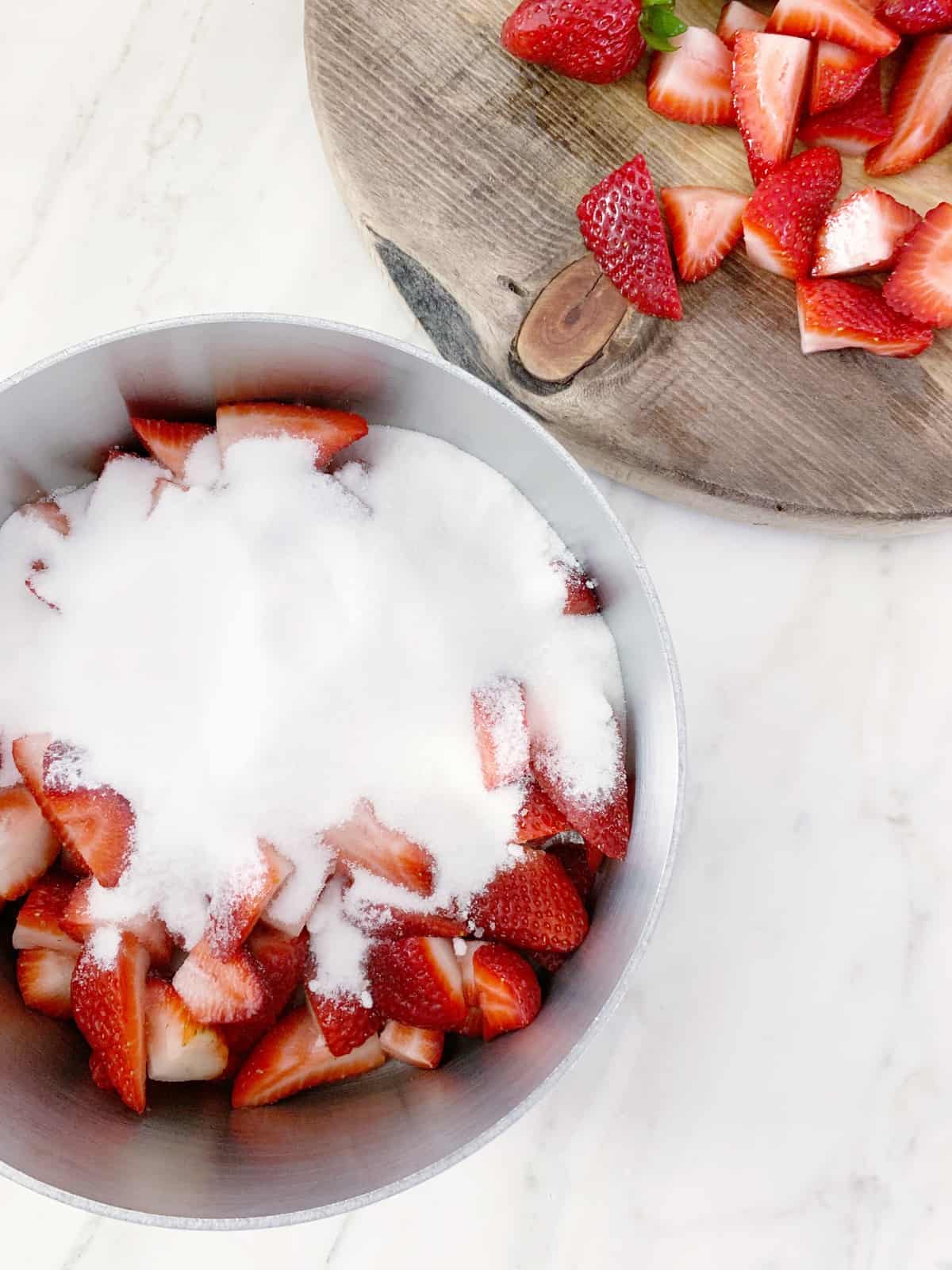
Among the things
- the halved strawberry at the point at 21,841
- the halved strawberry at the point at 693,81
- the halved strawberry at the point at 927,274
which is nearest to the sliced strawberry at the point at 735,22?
the halved strawberry at the point at 693,81

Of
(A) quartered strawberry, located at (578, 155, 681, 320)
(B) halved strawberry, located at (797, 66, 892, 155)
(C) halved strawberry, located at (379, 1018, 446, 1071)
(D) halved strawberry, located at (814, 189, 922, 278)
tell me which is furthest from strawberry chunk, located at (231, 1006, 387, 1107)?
(B) halved strawberry, located at (797, 66, 892, 155)

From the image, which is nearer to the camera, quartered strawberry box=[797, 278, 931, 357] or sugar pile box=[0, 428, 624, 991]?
sugar pile box=[0, 428, 624, 991]

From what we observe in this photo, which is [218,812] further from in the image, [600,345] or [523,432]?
[600,345]

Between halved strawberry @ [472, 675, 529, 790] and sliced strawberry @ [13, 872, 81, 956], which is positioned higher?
sliced strawberry @ [13, 872, 81, 956]

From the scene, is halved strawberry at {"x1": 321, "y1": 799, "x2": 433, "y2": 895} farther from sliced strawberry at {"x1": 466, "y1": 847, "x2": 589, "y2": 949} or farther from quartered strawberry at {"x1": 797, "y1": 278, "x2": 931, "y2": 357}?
quartered strawberry at {"x1": 797, "y1": 278, "x2": 931, "y2": 357}

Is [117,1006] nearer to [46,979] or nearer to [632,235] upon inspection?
[46,979]

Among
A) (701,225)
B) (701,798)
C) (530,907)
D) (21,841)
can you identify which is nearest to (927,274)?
(701,225)
